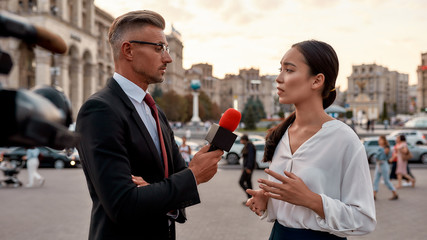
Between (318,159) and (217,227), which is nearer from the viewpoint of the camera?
(318,159)

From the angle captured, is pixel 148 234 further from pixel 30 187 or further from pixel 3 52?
pixel 30 187

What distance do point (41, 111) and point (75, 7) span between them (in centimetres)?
5108

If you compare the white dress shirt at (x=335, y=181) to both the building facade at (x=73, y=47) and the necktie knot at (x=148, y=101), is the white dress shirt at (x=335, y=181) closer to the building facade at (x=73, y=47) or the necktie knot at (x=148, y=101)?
the necktie knot at (x=148, y=101)

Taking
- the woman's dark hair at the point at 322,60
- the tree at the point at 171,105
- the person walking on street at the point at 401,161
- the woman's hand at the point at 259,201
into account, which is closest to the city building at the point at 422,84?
the tree at the point at 171,105

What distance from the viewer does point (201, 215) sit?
9.30 m

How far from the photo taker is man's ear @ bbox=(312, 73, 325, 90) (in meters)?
2.08

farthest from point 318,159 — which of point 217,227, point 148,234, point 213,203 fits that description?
point 213,203

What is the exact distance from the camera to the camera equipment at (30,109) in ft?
2.31

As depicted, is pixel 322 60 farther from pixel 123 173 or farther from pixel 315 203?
pixel 123 173

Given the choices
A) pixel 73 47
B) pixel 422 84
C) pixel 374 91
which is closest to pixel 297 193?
pixel 73 47

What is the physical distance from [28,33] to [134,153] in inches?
37.6

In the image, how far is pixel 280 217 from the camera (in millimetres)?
2062

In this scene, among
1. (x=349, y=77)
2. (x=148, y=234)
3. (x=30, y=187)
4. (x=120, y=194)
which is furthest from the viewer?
(x=349, y=77)

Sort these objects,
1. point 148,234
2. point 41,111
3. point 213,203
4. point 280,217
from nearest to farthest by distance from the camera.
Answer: point 41,111, point 148,234, point 280,217, point 213,203
